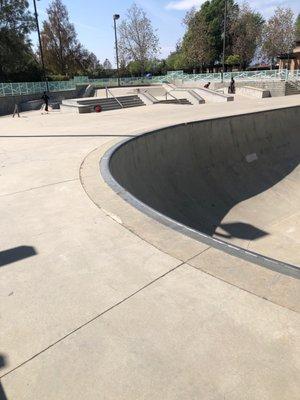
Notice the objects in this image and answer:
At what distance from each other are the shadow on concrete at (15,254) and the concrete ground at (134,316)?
0.5 inches

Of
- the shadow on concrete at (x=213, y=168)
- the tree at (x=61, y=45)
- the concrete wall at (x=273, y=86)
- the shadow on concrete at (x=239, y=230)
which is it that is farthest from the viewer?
the tree at (x=61, y=45)

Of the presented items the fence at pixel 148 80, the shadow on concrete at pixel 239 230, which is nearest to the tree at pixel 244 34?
the fence at pixel 148 80

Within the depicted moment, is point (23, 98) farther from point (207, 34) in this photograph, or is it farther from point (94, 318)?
point (207, 34)

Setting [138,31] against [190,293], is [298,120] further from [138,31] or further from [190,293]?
[138,31]

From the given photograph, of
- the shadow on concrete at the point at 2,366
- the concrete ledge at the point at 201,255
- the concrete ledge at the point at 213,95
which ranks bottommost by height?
the shadow on concrete at the point at 2,366

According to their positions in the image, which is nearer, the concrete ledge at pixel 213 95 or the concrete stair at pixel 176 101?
the concrete stair at pixel 176 101

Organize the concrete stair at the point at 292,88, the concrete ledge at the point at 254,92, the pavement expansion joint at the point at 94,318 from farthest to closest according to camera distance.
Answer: the concrete stair at the point at 292,88, the concrete ledge at the point at 254,92, the pavement expansion joint at the point at 94,318

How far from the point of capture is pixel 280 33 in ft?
213

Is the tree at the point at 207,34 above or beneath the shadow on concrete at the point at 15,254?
above

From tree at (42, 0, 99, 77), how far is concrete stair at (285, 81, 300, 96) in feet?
140

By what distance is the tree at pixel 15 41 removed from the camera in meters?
43.8

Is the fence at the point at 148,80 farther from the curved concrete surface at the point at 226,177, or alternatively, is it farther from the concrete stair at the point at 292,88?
the curved concrete surface at the point at 226,177

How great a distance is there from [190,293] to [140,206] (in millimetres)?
2252

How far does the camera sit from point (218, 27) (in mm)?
72625
